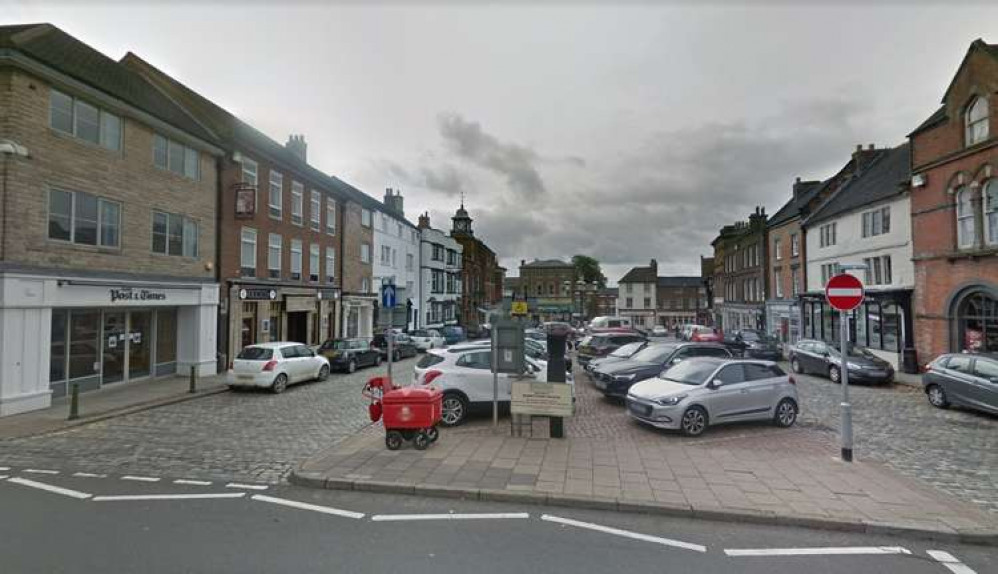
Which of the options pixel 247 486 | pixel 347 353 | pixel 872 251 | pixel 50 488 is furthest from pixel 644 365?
pixel 872 251

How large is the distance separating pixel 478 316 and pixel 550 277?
33.3m

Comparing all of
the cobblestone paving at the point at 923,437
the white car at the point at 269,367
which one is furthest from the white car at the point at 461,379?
the white car at the point at 269,367

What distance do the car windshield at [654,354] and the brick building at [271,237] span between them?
15.6 meters

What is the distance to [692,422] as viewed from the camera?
9445mm

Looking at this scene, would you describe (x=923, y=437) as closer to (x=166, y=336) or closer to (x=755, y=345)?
(x=755, y=345)

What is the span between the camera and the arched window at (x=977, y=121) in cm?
1652

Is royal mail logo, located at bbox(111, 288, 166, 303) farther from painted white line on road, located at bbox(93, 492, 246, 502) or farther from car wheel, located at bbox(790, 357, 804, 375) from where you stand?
car wheel, located at bbox(790, 357, 804, 375)

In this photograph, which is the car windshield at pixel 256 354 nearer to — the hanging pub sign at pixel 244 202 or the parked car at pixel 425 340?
the hanging pub sign at pixel 244 202

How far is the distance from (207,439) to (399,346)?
54.4 feet

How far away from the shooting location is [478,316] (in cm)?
6159

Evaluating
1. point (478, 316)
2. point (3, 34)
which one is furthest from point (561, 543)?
point (478, 316)

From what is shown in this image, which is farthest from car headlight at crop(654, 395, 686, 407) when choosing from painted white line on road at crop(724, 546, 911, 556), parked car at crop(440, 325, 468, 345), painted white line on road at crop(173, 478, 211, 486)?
parked car at crop(440, 325, 468, 345)

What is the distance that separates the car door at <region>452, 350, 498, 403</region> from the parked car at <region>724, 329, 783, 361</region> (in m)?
16.7

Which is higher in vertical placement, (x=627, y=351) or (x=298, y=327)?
(x=298, y=327)
